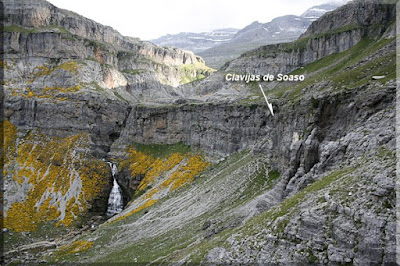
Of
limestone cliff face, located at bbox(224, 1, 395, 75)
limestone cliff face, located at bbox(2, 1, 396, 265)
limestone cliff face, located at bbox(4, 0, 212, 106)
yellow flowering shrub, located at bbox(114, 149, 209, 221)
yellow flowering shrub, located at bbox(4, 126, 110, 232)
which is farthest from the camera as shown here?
limestone cliff face, located at bbox(4, 0, 212, 106)

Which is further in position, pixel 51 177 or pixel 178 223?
pixel 51 177

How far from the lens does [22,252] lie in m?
53.0

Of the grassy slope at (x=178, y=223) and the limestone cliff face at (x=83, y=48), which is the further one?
the limestone cliff face at (x=83, y=48)

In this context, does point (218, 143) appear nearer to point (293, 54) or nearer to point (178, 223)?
point (178, 223)

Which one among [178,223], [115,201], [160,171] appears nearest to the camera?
[178,223]

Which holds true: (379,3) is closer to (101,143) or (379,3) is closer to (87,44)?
(101,143)

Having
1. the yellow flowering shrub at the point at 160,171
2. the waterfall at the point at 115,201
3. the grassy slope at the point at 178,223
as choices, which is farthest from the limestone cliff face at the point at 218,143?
the yellow flowering shrub at the point at 160,171

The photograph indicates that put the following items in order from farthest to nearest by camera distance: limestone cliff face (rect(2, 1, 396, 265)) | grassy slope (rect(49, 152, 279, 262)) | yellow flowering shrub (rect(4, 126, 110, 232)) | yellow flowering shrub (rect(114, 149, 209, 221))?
yellow flowering shrub (rect(4, 126, 110, 232))
yellow flowering shrub (rect(114, 149, 209, 221))
grassy slope (rect(49, 152, 279, 262))
limestone cliff face (rect(2, 1, 396, 265))

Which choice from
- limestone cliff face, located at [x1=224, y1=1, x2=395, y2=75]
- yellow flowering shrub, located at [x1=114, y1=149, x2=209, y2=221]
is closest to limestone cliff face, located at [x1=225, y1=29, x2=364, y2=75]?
limestone cliff face, located at [x1=224, y1=1, x2=395, y2=75]

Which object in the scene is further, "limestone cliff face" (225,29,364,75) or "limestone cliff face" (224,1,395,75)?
"limestone cliff face" (225,29,364,75)

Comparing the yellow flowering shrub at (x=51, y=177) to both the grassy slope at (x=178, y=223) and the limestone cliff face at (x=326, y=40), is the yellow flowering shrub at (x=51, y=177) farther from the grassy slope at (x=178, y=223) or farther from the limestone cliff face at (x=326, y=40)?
the limestone cliff face at (x=326, y=40)

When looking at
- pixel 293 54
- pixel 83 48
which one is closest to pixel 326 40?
pixel 293 54

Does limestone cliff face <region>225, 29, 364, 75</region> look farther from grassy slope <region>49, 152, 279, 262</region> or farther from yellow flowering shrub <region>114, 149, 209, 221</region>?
grassy slope <region>49, 152, 279, 262</region>

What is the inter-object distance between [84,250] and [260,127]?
1807 inches
